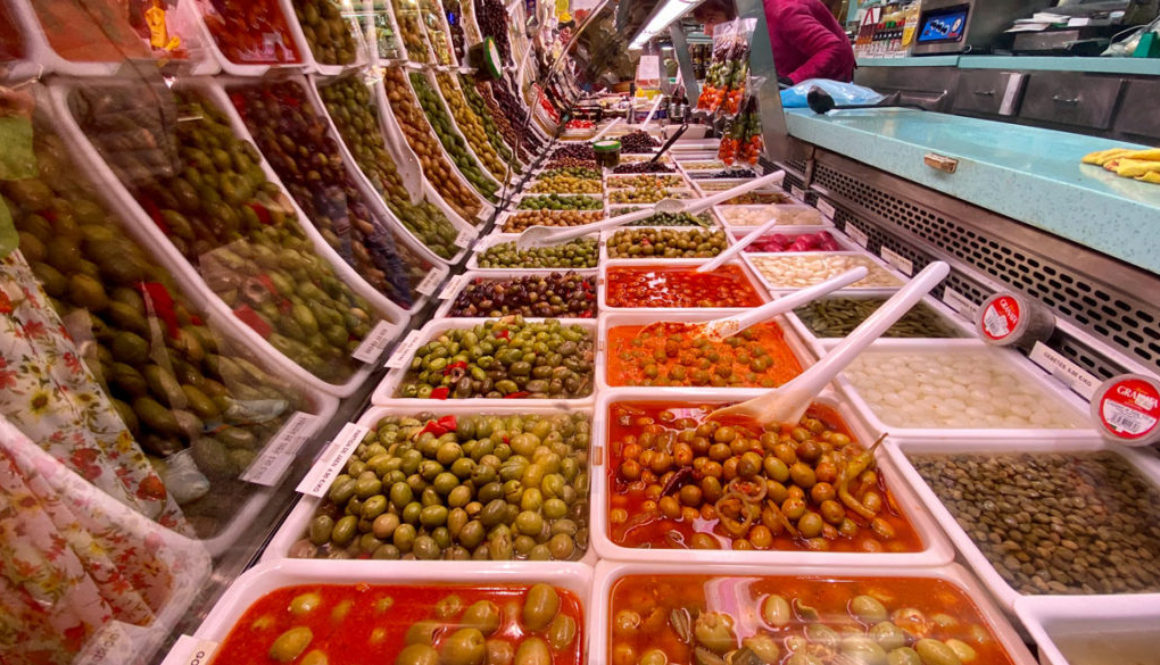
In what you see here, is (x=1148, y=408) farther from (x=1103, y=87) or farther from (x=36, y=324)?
(x=1103, y=87)

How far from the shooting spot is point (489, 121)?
196 inches

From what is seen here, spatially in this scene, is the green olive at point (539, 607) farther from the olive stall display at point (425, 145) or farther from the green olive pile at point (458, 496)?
the olive stall display at point (425, 145)

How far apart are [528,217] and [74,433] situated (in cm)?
314

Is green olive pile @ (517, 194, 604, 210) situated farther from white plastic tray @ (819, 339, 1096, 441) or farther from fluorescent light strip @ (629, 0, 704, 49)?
white plastic tray @ (819, 339, 1096, 441)

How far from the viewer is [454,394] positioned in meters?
2.03

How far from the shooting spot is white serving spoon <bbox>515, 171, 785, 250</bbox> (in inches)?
129

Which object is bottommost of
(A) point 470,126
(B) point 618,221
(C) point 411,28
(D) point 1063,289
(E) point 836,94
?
(B) point 618,221

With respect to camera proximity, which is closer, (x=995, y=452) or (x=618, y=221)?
(x=995, y=452)

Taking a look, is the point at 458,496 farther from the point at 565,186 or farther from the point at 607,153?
the point at 607,153

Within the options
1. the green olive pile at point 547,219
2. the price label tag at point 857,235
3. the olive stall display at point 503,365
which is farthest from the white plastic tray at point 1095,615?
the green olive pile at point 547,219

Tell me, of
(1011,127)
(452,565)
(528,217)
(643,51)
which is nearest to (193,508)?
(452,565)

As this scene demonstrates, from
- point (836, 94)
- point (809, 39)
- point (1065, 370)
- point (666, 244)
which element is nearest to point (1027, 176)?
point (1065, 370)

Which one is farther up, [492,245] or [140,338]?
[140,338]

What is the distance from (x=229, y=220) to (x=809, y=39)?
5361mm
